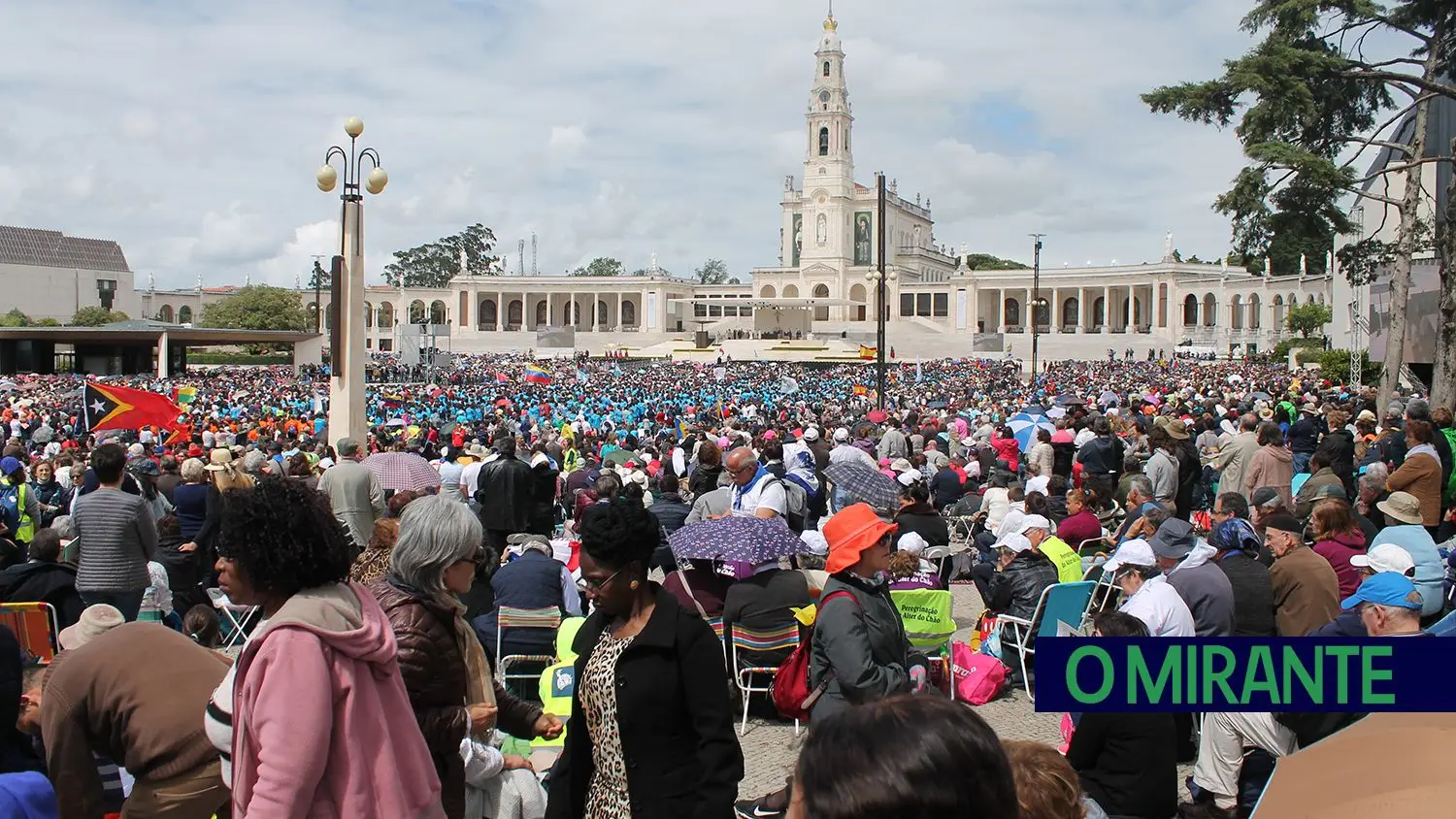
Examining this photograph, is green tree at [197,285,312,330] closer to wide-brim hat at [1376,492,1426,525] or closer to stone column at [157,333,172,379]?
stone column at [157,333,172,379]

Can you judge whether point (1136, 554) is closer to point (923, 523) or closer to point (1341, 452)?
point (923, 523)

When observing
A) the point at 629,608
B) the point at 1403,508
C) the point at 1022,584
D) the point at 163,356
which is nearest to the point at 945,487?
the point at 1022,584

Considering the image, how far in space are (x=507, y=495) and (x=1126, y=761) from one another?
6.40 metres

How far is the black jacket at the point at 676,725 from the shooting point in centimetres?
293

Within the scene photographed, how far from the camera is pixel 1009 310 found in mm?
91500

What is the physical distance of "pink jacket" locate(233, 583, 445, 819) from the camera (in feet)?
7.68

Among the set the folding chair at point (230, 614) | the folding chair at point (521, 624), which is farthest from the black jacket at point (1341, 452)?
the folding chair at point (230, 614)

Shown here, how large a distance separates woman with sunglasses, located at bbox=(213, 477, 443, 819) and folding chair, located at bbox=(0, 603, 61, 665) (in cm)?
346

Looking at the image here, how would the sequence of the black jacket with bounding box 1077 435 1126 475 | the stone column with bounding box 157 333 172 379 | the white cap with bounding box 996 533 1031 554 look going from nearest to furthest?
the white cap with bounding box 996 533 1031 554, the black jacket with bounding box 1077 435 1126 475, the stone column with bounding box 157 333 172 379

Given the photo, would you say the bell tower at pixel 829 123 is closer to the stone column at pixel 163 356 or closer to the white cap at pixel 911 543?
the stone column at pixel 163 356

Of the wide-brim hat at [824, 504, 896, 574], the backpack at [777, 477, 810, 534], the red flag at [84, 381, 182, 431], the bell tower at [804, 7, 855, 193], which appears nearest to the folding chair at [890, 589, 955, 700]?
the backpack at [777, 477, 810, 534]

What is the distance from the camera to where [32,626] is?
5469 millimetres

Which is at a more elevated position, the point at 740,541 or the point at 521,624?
the point at 740,541

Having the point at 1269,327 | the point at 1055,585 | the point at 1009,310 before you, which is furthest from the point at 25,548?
the point at 1009,310
